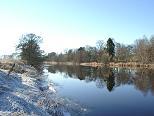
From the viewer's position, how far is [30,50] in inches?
2650

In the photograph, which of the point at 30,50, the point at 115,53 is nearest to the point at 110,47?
the point at 115,53

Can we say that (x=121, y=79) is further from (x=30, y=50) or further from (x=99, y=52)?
(x=99, y=52)

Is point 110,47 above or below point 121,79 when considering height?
above

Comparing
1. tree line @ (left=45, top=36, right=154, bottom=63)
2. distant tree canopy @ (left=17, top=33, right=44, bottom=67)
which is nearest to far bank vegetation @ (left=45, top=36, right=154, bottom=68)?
tree line @ (left=45, top=36, right=154, bottom=63)

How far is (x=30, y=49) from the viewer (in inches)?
2650

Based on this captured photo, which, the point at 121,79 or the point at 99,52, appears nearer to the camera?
the point at 121,79

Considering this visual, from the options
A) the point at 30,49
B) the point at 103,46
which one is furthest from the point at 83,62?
the point at 30,49

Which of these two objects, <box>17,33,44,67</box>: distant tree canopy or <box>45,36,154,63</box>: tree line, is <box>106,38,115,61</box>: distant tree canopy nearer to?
<box>45,36,154,63</box>: tree line

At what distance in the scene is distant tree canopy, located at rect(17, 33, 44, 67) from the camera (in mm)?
67562

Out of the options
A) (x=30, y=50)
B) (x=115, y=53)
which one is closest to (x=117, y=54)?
(x=115, y=53)

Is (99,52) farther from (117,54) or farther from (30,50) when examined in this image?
(30,50)

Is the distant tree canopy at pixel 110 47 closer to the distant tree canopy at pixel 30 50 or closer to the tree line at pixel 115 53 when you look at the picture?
the tree line at pixel 115 53

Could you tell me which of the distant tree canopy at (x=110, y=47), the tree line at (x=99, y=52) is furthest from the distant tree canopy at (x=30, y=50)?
the distant tree canopy at (x=110, y=47)

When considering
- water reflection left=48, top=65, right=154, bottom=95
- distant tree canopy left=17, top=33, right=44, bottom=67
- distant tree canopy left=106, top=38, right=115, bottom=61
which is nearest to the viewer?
water reflection left=48, top=65, right=154, bottom=95
